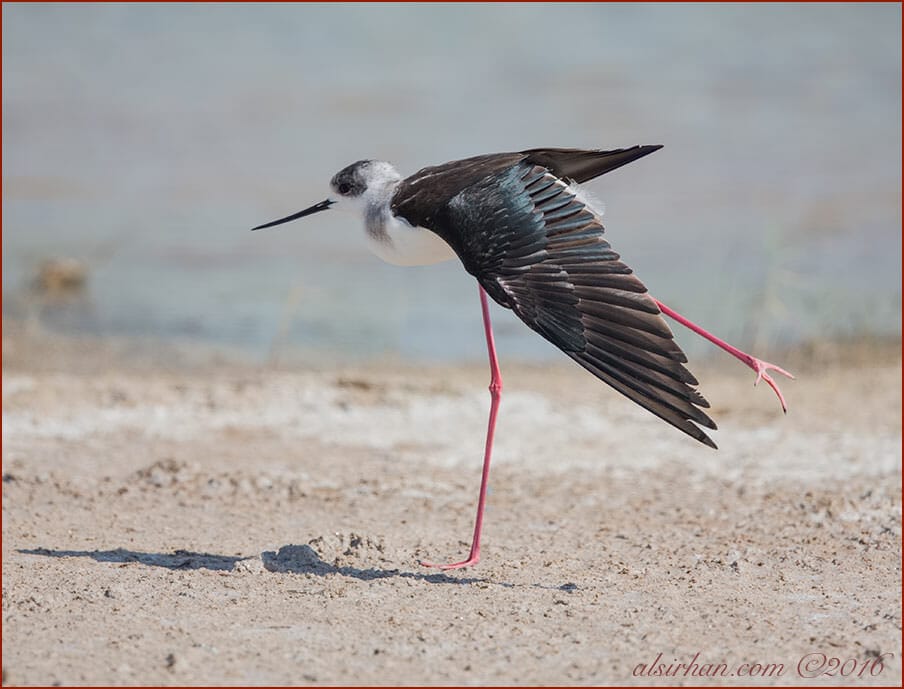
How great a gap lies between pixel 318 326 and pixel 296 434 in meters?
3.67

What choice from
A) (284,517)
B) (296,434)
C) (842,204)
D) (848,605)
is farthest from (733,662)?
(842,204)

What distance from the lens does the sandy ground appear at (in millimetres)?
4266

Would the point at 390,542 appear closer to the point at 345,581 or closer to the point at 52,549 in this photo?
the point at 345,581

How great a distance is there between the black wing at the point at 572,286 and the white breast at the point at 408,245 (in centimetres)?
30

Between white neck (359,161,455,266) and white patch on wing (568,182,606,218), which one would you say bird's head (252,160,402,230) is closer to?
white neck (359,161,455,266)

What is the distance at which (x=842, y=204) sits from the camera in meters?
13.8

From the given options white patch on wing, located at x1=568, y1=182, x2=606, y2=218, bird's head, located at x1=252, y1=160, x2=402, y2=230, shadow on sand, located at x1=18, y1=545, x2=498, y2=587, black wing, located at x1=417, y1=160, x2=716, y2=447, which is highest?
bird's head, located at x1=252, y1=160, x2=402, y2=230

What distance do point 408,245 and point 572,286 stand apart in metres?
1.00

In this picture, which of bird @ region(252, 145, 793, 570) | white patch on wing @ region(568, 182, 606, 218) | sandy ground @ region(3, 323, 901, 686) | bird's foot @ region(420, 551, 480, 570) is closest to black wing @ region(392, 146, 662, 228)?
bird @ region(252, 145, 793, 570)

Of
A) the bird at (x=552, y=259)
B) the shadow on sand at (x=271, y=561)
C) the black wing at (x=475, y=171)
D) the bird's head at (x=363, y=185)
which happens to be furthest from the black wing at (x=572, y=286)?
the shadow on sand at (x=271, y=561)

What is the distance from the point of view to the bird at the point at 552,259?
4.55 metres

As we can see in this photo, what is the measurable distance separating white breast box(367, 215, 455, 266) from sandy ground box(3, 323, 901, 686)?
1267 millimetres

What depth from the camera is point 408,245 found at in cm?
546

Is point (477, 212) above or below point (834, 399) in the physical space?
above
